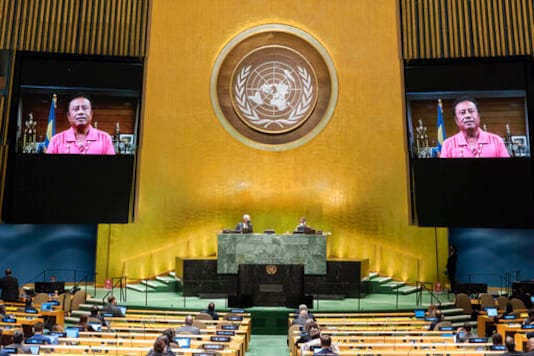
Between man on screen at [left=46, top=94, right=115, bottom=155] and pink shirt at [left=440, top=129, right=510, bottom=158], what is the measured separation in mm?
8300

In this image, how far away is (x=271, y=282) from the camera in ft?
41.4

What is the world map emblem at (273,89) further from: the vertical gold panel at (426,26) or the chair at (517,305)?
the chair at (517,305)

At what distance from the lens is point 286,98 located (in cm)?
1636

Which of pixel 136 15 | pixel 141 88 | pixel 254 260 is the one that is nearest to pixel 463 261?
pixel 254 260

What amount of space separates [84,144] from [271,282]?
5.99 meters

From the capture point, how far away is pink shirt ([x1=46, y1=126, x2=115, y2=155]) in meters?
14.7

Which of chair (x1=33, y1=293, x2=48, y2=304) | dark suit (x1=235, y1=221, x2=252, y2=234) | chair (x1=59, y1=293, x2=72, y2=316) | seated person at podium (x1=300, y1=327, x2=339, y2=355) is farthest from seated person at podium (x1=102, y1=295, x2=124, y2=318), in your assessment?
dark suit (x1=235, y1=221, x2=252, y2=234)

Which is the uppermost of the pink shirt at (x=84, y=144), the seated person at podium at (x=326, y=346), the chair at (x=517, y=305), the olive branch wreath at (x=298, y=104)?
the olive branch wreath at (x=298, y=104)

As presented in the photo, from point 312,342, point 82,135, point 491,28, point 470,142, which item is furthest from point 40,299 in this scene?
point 491,28

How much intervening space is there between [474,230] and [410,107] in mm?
3881

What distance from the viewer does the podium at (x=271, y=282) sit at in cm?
1252

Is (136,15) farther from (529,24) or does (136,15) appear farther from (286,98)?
(529,24)

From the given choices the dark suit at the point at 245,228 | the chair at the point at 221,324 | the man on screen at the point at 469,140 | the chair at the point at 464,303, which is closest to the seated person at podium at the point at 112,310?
the chair at the point at 221,324

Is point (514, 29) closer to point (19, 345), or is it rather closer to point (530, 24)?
point (530, 24)
